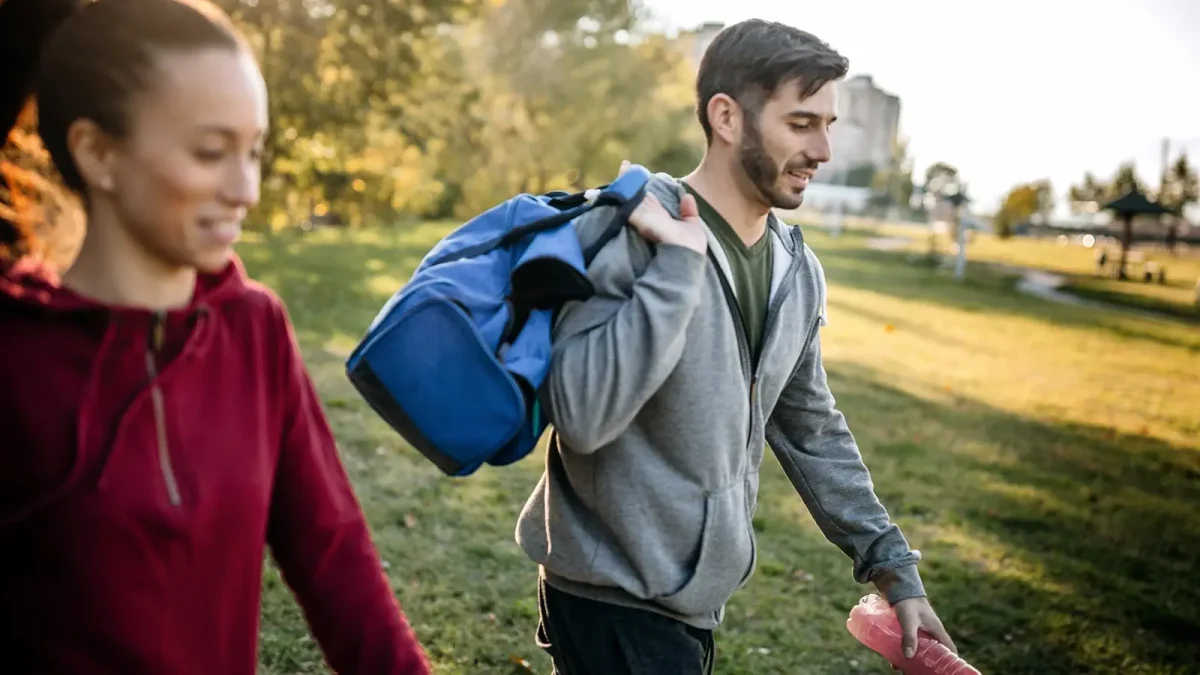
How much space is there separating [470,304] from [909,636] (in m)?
1.46

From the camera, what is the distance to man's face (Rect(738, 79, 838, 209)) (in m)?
2.44

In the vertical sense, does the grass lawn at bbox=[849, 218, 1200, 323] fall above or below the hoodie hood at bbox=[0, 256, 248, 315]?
below

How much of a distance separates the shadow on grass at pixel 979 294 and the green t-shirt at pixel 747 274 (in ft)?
55.3

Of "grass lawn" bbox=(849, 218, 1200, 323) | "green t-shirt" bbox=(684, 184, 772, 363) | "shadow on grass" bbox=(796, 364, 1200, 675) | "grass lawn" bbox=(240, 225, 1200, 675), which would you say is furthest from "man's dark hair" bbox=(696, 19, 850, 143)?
"grass lawn" bbox=(849, 218, 1200, 323)

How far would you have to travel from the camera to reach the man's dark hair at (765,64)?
2.42m

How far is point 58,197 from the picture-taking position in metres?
1.47

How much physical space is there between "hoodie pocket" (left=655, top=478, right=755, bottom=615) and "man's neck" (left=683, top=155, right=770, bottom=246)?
62 centimetres

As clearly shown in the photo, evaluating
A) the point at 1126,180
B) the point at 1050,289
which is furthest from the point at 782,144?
the point at 1126,180

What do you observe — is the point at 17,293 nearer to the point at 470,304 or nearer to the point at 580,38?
the point at 470,304

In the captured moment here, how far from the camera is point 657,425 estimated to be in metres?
2.32

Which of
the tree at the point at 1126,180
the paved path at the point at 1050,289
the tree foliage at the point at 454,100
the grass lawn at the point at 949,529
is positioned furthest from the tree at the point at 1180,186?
the grass lawn at the point at 949,529

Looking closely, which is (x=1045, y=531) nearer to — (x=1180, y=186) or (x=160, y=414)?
(x=160, y=414)

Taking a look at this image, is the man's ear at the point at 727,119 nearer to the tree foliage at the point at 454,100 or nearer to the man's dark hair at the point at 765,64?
the man's dark hair at the point at 765,64

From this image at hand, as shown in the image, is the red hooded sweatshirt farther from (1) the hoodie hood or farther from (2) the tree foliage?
(2) the tree foliage
